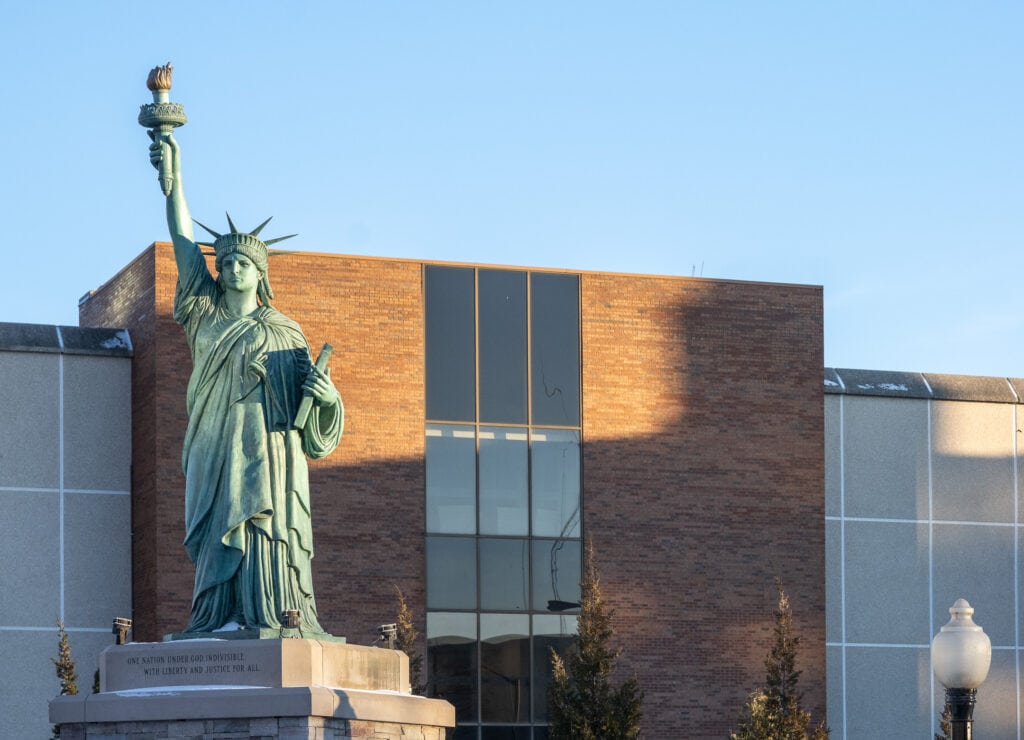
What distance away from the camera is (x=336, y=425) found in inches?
784

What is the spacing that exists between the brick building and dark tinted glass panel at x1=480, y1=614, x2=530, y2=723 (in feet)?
0.13

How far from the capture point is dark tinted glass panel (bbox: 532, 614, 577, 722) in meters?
37.5

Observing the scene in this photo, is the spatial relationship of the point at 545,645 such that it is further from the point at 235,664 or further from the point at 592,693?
the point at 235,664

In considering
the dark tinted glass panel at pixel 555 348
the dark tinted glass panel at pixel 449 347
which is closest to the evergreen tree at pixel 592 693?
the dark tinted glass panel at pixel 555 348

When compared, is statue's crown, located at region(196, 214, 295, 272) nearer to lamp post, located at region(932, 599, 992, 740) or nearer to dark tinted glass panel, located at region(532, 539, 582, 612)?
lamp post, located at region(932, 599, 992, 740)

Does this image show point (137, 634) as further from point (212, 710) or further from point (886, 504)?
point (212, 710)

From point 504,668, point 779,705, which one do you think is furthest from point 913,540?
point 504,668

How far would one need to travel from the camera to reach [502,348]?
3834 centimetres

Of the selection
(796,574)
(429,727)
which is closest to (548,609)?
(796,574)

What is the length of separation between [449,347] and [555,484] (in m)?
3.08

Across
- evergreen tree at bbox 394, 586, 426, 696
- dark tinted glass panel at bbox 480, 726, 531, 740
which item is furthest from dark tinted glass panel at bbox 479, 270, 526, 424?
dark tinted glass panel at bbox 480, 726, 531, 740

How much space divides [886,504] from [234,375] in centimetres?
2346

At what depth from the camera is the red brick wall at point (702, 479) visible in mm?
38344

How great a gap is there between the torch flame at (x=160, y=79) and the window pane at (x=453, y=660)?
58.9 feet
